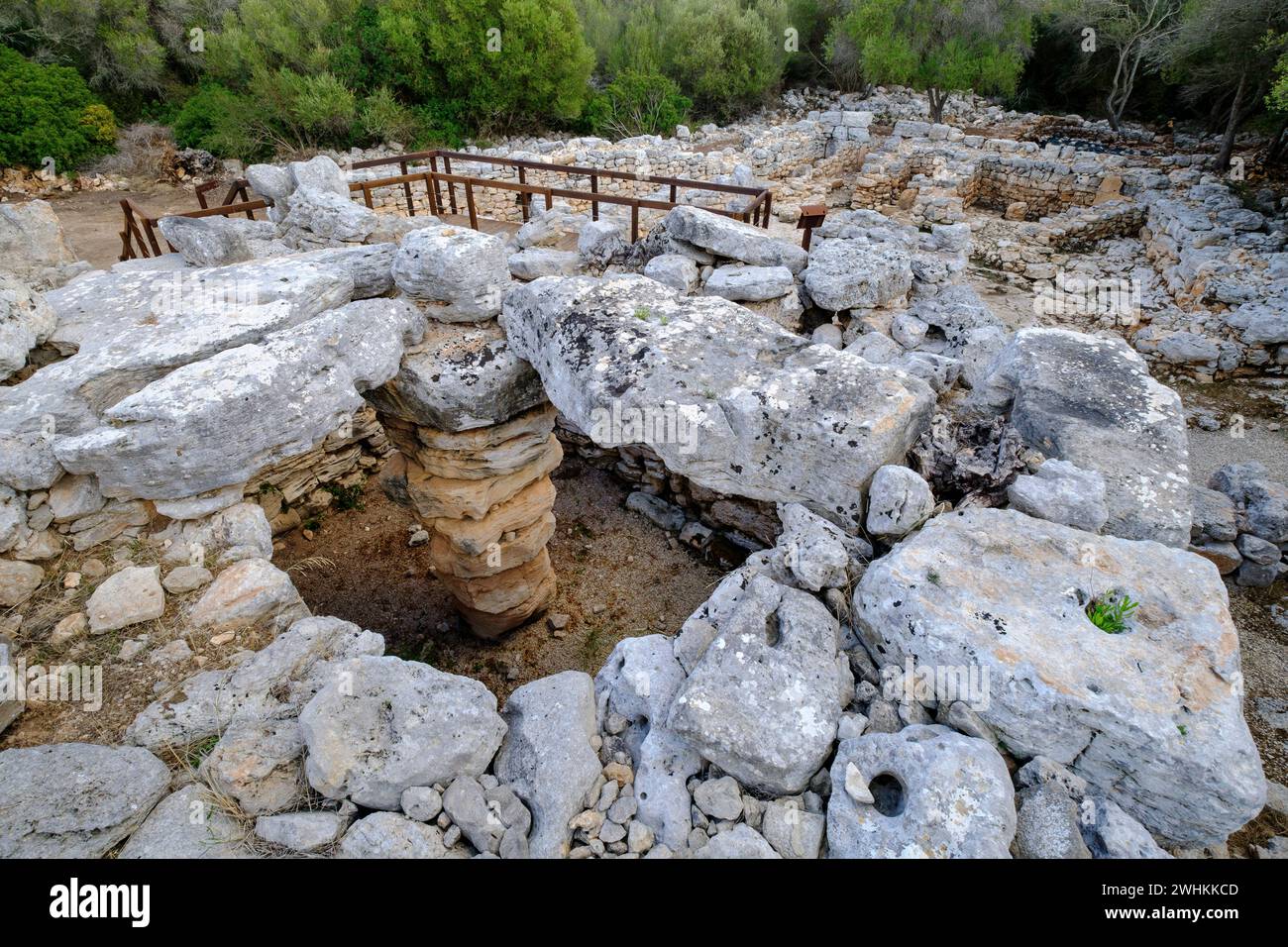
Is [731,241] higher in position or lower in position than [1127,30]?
lower

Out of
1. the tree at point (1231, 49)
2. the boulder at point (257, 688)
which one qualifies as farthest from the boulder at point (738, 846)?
the tree at point (1231, 49)

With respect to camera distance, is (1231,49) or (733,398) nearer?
(733,398)

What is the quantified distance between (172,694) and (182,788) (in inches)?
24.8

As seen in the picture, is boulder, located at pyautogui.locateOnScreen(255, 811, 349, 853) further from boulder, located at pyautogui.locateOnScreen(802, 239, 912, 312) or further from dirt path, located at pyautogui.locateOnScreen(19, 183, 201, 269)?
dirt path, located at pyautogui.locateOnScreen(19, 183, 201, 269)

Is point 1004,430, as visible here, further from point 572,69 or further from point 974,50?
point 974,50

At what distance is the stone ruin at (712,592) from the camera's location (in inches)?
96.4

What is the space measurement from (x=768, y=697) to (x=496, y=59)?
17.4 metres

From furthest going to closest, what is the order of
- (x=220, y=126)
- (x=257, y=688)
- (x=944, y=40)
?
(x=944, y=40), (x=220, y=126), (x=257, y=688)

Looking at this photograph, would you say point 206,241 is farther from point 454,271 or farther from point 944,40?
point 944,40

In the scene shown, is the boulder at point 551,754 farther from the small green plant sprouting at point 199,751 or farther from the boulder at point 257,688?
the small green plant sprouting at point 199,751

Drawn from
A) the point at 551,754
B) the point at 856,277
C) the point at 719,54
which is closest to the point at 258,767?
the point at 551,754

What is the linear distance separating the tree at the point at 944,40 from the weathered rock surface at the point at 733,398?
60.0 feet

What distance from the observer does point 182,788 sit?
275 centimetres

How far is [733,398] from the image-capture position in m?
3.72
